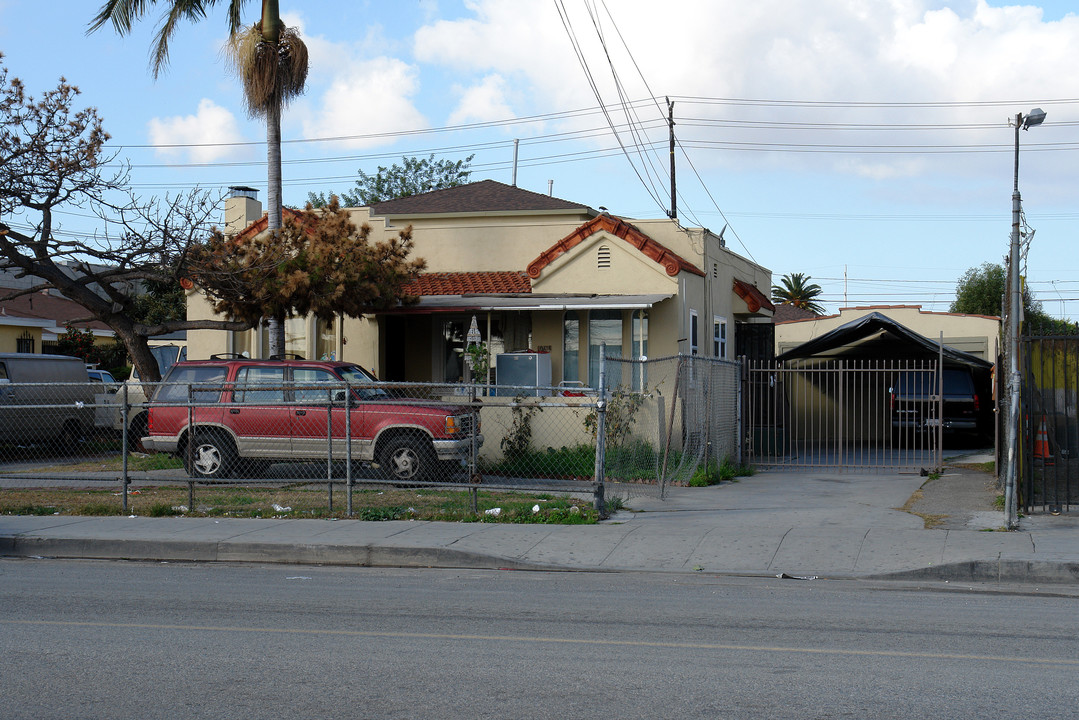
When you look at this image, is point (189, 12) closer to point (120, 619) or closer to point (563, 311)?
point (563, 311)

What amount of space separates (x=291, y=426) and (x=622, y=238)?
7.55 m

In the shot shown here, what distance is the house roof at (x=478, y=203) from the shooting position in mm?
21891

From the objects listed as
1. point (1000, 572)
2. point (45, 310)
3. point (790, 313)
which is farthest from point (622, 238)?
point (790, 313)

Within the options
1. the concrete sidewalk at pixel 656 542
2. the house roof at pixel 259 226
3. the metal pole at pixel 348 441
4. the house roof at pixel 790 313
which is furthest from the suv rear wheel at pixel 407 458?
the house roof at pixel 790 313

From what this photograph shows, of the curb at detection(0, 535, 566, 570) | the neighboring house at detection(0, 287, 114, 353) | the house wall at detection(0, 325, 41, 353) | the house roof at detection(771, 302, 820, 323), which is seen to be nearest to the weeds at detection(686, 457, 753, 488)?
the curb at detection(0, 535, 566, 570)

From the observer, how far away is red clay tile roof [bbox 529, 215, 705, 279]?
61.1 ft

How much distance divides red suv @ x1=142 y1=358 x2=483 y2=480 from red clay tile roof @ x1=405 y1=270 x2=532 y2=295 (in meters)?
4.52

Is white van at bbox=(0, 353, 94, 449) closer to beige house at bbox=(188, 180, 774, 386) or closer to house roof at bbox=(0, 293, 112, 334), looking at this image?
beige house at bbox=(188, 180, 774, 386)

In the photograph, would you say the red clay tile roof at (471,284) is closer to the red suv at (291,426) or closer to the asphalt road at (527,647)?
the red suv at (291,426)

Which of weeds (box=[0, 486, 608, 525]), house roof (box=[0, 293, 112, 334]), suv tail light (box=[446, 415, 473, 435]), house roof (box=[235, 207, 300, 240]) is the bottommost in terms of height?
weeds (box=[0, 486, 608, 525])

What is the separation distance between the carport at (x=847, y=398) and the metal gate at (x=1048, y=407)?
3.84 meters

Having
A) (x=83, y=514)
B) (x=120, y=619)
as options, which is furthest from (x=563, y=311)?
(x=120, y=619)

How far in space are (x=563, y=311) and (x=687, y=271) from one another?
2.52m

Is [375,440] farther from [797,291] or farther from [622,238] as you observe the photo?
[797,291]
